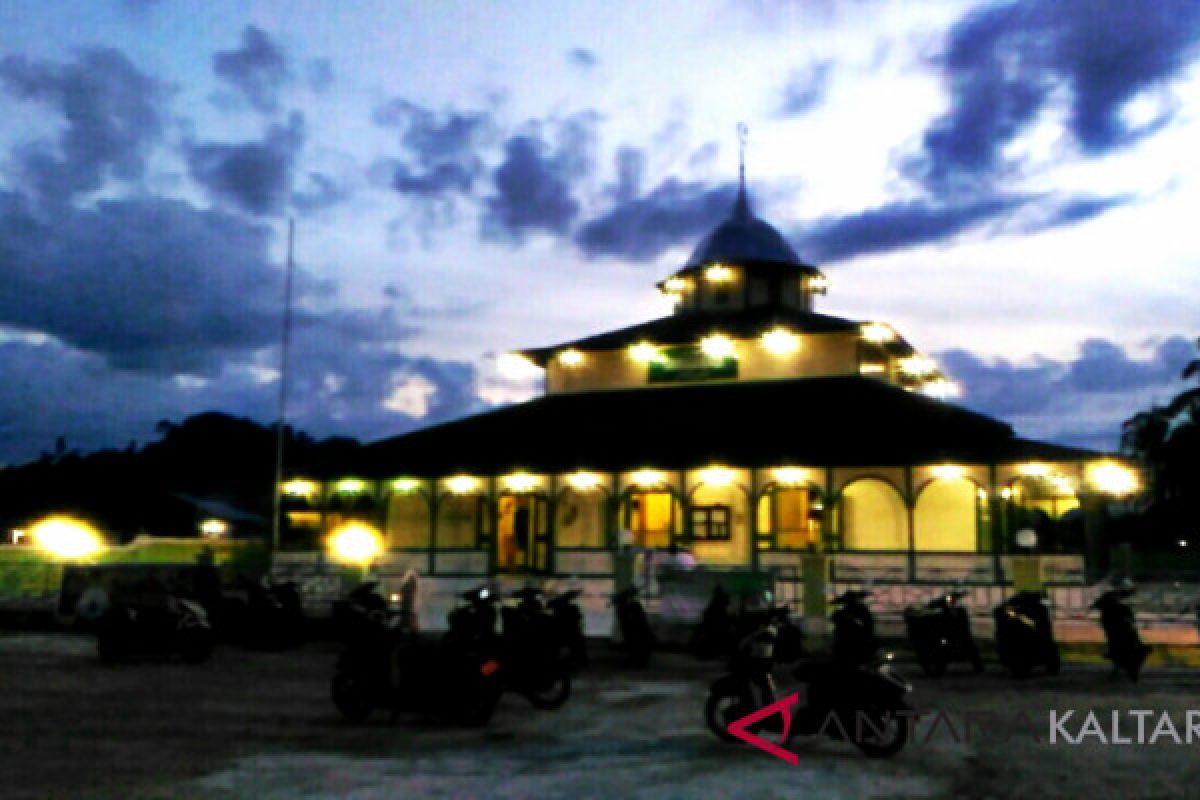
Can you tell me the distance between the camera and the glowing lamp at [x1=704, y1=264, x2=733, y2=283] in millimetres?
35281

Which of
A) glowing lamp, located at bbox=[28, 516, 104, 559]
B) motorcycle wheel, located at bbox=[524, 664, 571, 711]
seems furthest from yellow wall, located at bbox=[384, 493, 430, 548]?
motorcycle wheel, located at bbox=[524, 664, 571, 711]

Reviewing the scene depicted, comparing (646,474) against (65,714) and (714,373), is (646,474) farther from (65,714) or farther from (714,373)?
(65,714)

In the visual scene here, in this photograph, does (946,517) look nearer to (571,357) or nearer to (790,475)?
(790,475)

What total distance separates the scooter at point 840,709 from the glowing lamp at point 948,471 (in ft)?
59.2

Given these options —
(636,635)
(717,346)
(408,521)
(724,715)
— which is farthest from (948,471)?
(724,715)

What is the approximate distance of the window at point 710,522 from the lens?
1150 inches

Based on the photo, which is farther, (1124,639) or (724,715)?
(1124,639)

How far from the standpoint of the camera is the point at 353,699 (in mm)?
9711

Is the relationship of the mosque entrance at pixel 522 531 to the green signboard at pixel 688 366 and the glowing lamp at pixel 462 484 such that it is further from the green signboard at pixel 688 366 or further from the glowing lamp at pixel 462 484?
the green signboard at pixel 688 366

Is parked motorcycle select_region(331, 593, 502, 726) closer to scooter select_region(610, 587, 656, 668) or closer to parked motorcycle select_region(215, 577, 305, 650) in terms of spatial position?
scooter select_region(610, 587, 656, 668)

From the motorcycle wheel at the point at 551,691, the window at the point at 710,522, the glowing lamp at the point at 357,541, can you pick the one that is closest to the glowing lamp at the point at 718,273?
the window at the point at 710,522

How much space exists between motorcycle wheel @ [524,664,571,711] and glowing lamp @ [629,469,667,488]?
1665 cm

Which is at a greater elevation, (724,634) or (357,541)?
(357,541)

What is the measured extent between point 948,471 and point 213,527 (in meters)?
37.0
